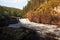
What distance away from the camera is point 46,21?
71.7 metres

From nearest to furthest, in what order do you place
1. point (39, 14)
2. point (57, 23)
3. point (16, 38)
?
point (16, 38) → point (57, 23) → point (39, 14)

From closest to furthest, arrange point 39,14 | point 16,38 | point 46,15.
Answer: point 16,38 → point 46,15 → point 39,14

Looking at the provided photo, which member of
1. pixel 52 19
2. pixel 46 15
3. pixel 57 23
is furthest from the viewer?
pixel 46 15

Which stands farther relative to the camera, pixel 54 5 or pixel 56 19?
pixel 54 5

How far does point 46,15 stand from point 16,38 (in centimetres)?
5379

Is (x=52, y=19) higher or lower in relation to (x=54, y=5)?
lower

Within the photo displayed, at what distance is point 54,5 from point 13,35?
2300 inches

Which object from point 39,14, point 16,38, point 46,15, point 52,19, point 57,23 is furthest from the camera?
point 39,14

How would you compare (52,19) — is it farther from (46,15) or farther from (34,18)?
(34,18)

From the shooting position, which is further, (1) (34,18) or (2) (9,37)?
(1) (34,18)

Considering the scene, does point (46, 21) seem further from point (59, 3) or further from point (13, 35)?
point (13, 35)

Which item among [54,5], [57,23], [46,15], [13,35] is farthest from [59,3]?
[13,35]

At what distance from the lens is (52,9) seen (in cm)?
7706

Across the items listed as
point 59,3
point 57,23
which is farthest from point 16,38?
point 59,3
